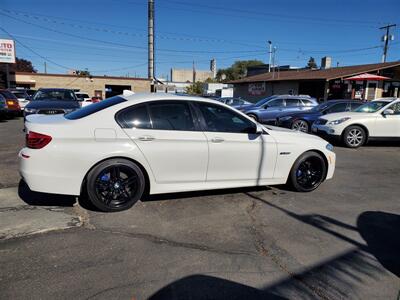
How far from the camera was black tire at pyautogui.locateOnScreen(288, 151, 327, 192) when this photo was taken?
18.3 feet

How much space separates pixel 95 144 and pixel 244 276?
2.45 meters

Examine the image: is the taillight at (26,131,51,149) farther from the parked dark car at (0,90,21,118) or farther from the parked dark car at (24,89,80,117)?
the parked dark car at (0,90,21,118)

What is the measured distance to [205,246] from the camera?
371 cm

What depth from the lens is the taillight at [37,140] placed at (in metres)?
4.19

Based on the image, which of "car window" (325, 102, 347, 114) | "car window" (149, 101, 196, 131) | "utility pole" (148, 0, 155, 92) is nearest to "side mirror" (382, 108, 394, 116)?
"car window" (325, 102, 347, 114)

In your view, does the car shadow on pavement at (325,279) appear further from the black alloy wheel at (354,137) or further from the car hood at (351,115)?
the car hood at (351,115)

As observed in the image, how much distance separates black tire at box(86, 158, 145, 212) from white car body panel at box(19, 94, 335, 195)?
0.10 meters

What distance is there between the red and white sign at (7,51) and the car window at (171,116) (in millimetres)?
35328

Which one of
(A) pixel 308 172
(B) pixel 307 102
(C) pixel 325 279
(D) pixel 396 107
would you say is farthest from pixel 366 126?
(C) pixel 325 279

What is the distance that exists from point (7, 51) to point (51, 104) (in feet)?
92.8

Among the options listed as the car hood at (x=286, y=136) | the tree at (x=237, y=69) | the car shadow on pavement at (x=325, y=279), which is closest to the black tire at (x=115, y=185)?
the car shadow on pavement at (x=325, y=279)

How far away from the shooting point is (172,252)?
11.7 ft

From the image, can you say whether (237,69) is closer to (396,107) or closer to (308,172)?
(396,107)

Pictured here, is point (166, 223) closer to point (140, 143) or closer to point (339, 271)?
point (140, 143)
